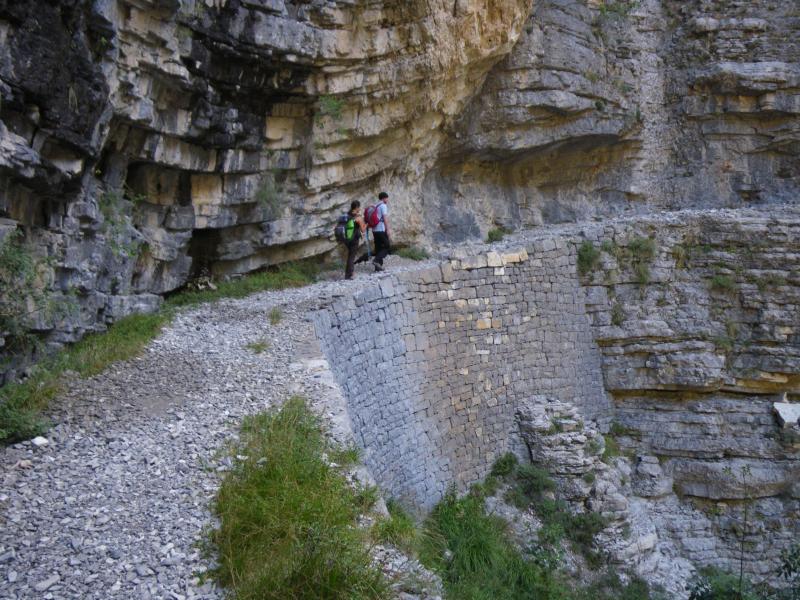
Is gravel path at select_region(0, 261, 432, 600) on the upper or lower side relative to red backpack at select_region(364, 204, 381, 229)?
lower

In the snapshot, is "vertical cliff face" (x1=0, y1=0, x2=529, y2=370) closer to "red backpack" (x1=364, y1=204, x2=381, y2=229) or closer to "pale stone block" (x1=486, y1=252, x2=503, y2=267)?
"red backpack" (x1=364, y1=204, x2=381, y2=229)

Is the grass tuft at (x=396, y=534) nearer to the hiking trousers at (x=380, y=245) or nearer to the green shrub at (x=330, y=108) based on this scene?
the hiking trousers at (x=380, y=245)

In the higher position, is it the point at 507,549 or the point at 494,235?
the point at 494,235

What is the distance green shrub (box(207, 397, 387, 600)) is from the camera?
3.81 m

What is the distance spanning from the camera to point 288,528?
4234mm

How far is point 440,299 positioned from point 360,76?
3.81m

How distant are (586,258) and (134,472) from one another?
32.4 ft

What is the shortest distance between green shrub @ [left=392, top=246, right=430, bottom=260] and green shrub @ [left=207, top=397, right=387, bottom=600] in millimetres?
7949

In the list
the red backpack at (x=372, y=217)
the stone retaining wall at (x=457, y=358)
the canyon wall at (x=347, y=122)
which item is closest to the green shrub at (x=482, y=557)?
the stone retaining wall at (x=457, y=358)

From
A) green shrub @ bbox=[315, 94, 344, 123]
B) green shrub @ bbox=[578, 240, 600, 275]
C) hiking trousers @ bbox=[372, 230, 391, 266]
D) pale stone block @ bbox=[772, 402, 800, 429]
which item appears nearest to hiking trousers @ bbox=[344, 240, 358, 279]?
hiking trousers @ bbox=[372, 230, 391, 266]

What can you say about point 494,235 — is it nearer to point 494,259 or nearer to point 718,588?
point 494,259

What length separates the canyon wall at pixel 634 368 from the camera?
1029 centimetres

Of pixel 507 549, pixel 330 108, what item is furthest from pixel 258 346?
pixel 330 108

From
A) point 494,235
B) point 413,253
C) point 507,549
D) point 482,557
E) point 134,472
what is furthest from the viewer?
point 494,235
